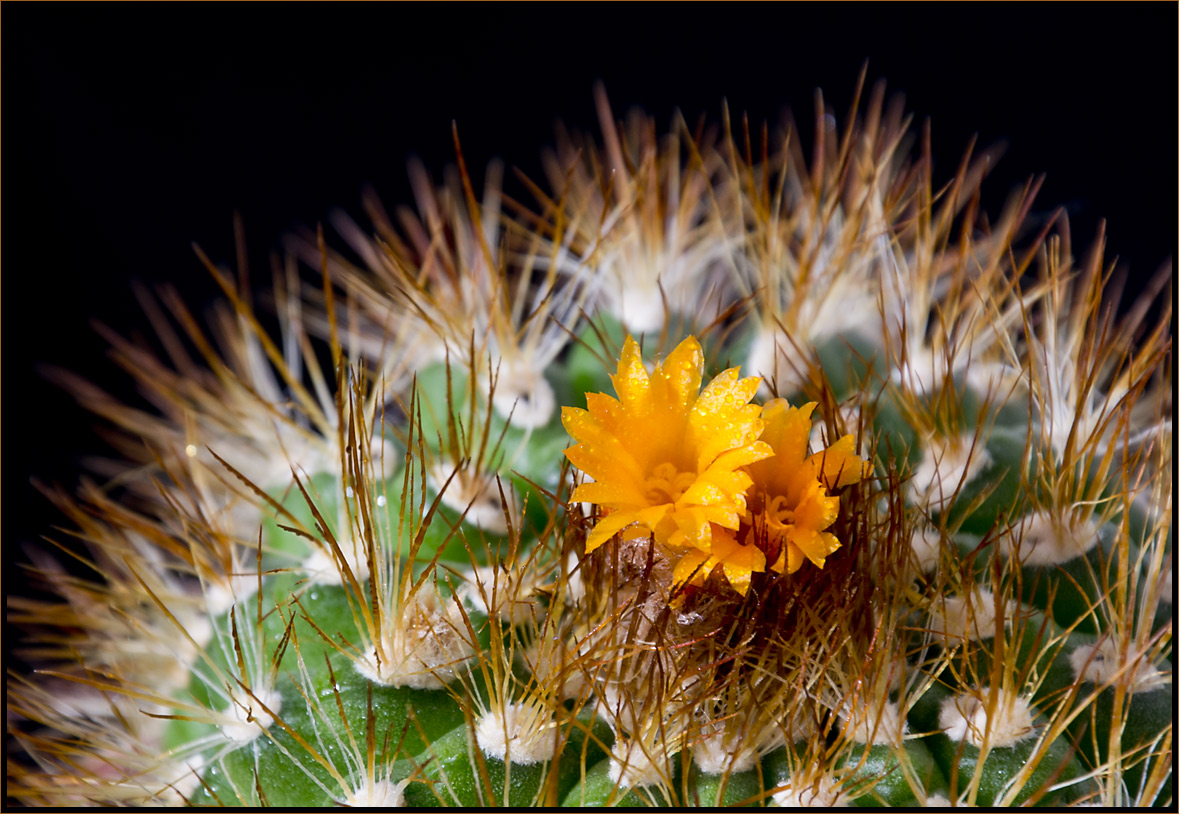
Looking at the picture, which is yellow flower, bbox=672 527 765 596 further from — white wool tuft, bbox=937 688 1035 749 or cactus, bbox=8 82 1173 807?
white wool tuft, bbox=937 688 1035 749

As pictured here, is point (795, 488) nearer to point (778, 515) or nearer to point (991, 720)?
point (778, 515)

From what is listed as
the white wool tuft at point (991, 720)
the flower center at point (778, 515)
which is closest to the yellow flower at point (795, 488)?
the flower center at point (778, 515)

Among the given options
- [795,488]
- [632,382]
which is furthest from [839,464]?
[632,382]

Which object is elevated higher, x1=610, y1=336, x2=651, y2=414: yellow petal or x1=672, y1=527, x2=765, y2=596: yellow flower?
x1=610, y1=336, x2=651, y2=414: yellow petal

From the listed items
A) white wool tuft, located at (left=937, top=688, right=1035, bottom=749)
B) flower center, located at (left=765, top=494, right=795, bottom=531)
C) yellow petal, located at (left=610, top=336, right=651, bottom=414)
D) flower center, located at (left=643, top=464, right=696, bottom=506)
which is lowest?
white wool tuft, located at (left=937, top=688, right=1035, bottom=749)

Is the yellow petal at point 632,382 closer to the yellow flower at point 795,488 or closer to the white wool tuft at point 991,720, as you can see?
the yellow flower at point 795,488

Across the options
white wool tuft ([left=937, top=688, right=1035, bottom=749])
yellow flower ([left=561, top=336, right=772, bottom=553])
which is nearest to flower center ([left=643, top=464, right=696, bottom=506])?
yellow flower ([left=561, top=336, right=772, bottom=553])

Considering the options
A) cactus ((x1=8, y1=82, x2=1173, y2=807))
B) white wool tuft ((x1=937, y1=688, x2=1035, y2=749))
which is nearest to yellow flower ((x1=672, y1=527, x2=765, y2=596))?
cactus ((x1=8, y1=82, x2=1173, y2=807))

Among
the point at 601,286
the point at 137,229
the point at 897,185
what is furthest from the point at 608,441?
the point at 137,229
